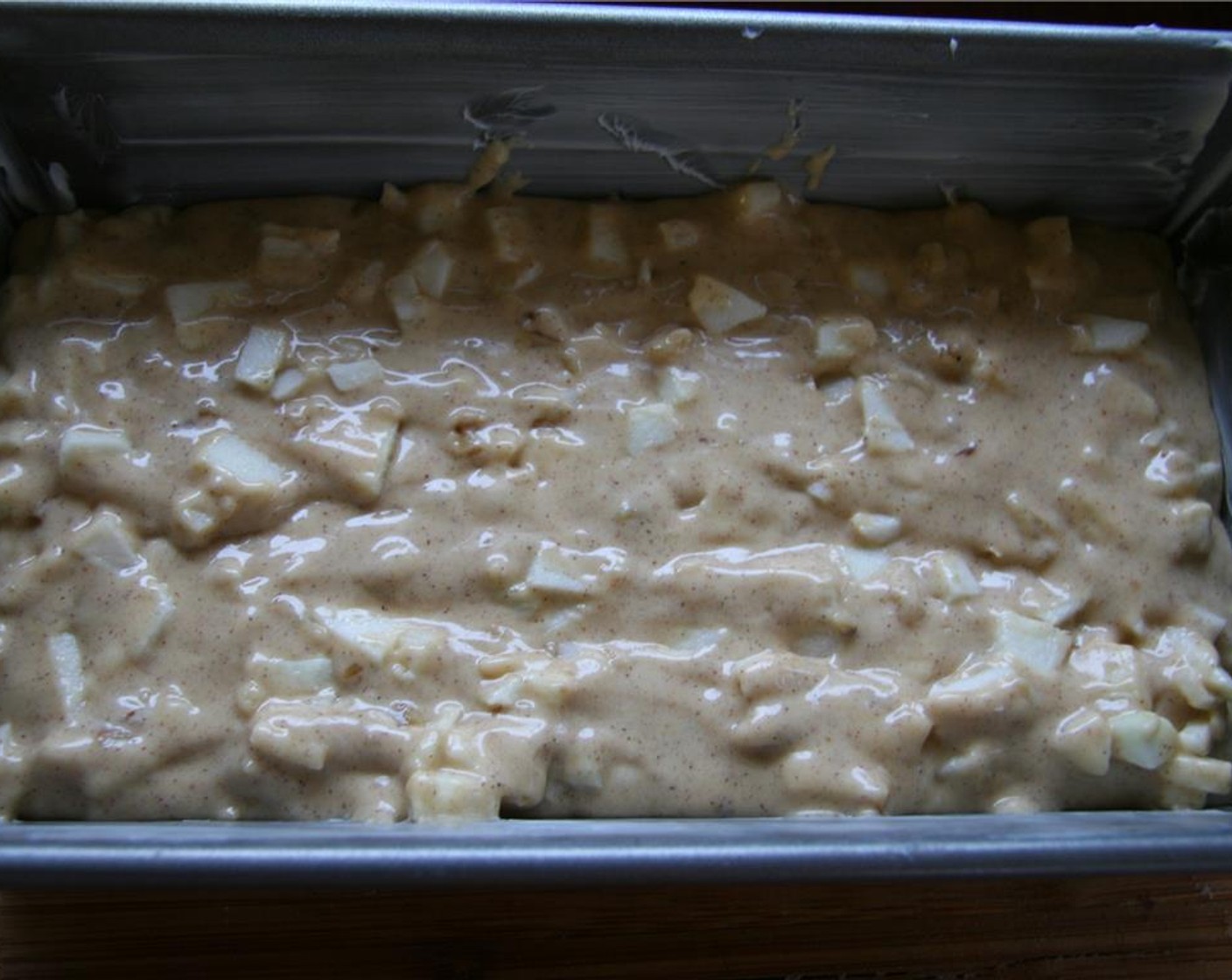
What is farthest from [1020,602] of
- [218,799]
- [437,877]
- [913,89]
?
[218,799]

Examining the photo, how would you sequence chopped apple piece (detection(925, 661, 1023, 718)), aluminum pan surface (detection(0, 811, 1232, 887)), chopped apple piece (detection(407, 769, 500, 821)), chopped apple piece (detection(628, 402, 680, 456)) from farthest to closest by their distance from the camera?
1. chopped apple piece (detection(628, 402, 680, 456))
2. chopped apple piece (detection(925, 661, 1023, 718))
3. chopped apple piece (detection(407, 769, 500, 821))
4. aluminum pan surface (detection(0, 811, 1232, 887))

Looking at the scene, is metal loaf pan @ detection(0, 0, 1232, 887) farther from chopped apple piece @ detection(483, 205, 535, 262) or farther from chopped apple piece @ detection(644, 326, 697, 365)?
chopped apple piece @ detection(644, 326, 697, 365)

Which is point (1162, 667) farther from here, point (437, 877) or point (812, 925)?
point (437, 877)

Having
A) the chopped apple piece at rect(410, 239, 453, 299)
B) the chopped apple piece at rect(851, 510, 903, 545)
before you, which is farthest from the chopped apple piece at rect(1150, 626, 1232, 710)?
the chopped apple piece at rect(410, 239, 453, 299)

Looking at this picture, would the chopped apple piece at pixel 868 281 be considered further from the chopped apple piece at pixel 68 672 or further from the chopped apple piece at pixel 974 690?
the chopped apple piece at pixel 68 672

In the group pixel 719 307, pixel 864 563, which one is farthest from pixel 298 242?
pixel 864 563

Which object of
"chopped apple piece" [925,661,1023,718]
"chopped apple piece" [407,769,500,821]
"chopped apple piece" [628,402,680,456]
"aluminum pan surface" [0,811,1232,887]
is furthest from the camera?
"chopped apple piece" [628,402,680,456]
